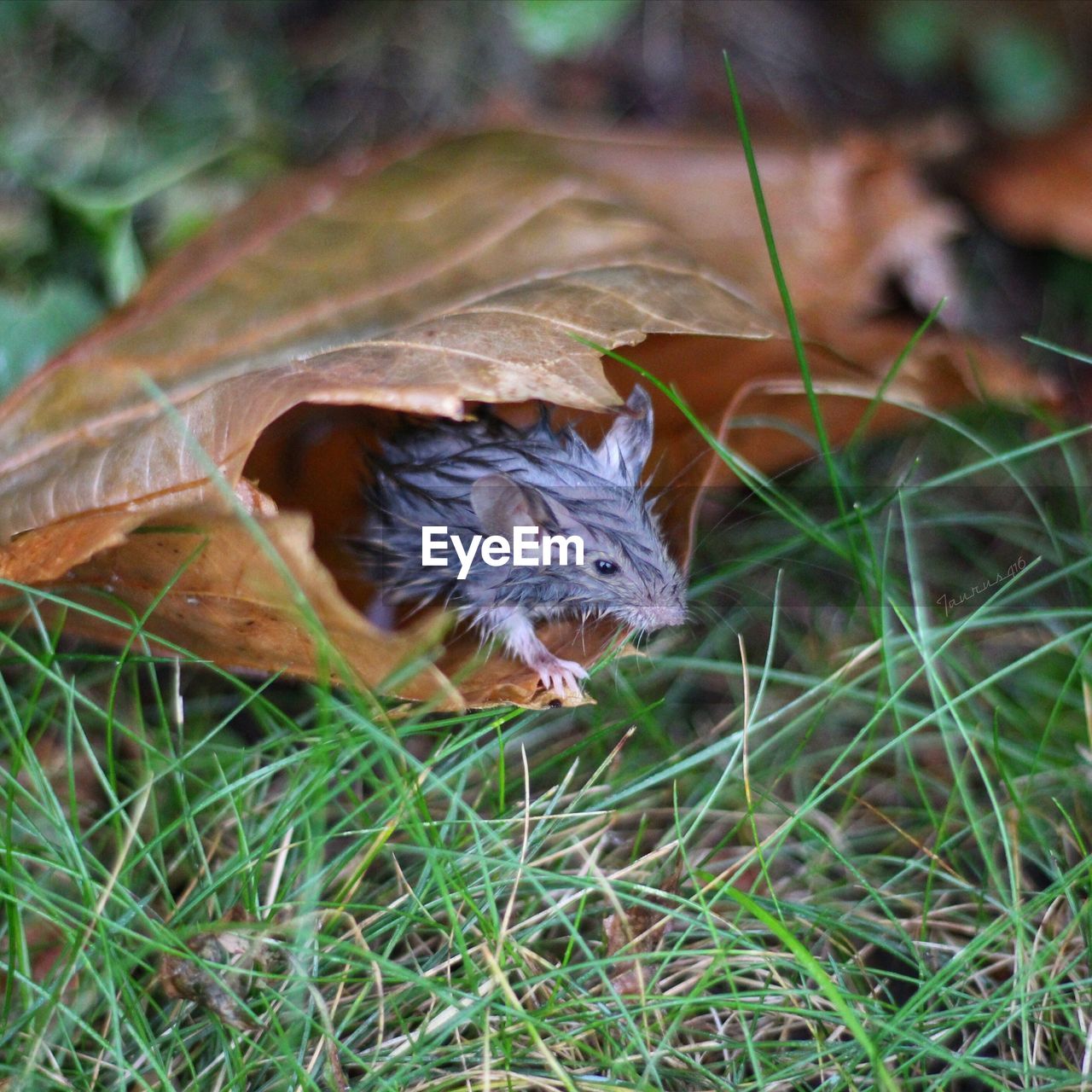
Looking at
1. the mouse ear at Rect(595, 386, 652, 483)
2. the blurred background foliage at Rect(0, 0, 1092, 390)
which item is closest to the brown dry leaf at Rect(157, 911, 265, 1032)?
the mouse ear at Rect(595, 386, 652, 483)

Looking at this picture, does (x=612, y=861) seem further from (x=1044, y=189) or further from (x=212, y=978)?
(x=1044, y=189)

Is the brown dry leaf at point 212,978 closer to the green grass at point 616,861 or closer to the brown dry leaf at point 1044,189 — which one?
the green grass at point 616,861

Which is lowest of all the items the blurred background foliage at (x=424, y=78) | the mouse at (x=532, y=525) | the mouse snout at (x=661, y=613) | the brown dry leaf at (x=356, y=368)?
the mouse snout at (x=661, y=613)

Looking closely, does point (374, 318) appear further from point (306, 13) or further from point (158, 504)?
point (306, 13)

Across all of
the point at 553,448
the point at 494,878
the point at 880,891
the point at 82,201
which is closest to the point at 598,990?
the point at 494,878

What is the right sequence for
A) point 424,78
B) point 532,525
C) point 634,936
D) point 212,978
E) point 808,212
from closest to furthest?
point 212,978 → point 634,936 → point 532,525 → point 808,212 → point 424,78

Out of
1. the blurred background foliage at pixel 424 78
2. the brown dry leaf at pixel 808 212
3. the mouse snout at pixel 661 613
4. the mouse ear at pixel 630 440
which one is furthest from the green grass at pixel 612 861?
the blurred background foliage at pixel 424 78

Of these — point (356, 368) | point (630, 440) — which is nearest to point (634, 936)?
point (630, 440)
